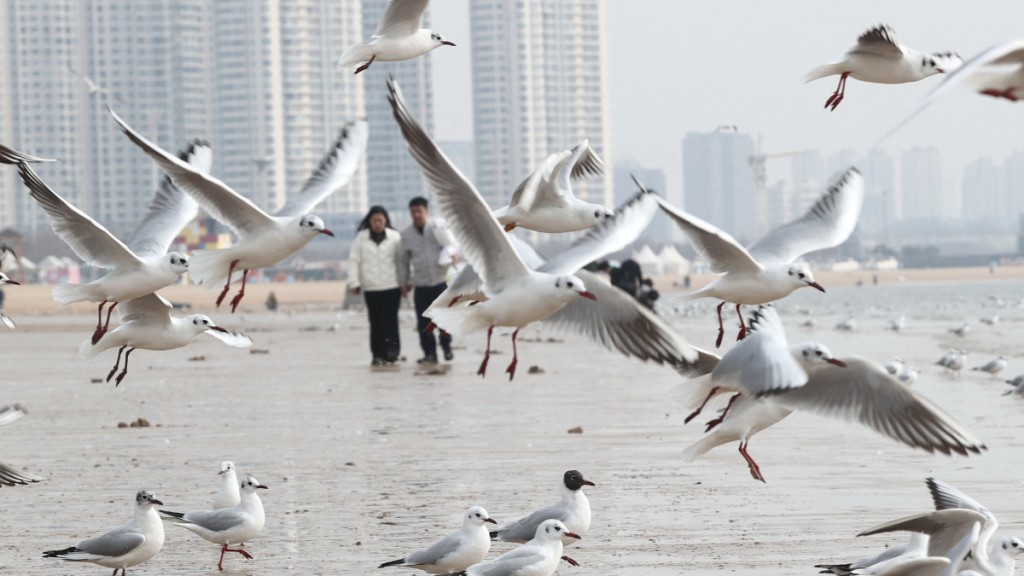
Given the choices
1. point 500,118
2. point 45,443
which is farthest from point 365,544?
point 500,118

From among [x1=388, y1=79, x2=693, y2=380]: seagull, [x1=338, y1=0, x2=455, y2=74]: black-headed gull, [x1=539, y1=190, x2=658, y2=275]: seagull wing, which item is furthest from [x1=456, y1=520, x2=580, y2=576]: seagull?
[x1=338, y1=0, x2=455, y2=74]: black-headed gull

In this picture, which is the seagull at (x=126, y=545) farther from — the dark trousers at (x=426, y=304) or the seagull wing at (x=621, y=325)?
the dark trousers at (x=426, y=304)

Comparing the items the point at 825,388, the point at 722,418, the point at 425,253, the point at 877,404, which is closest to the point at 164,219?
the point at 722,418

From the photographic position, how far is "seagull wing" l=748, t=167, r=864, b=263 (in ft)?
24.6

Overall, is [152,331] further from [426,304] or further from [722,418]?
[426,304]

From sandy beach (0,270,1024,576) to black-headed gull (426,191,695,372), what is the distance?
0.57 meters

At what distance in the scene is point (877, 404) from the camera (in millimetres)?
6281

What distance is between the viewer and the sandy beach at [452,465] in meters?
7.41

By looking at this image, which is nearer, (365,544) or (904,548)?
(904,548)

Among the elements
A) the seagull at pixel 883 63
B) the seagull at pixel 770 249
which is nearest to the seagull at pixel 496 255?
the seagull at pixel 770 249

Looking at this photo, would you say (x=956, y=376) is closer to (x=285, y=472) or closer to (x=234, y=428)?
(x=234, y=428)

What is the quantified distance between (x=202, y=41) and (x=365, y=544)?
5984 inches

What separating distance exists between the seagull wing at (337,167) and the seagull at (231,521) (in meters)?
1.35

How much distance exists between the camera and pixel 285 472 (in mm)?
10062
